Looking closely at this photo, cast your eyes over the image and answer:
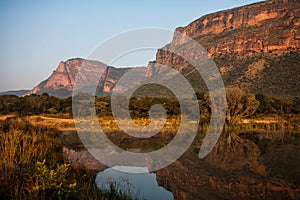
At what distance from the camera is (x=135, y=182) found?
34.4 ft

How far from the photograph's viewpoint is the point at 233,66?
8194 centimetres

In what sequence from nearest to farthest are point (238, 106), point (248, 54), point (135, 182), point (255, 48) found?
point (135, 182)
point (238, 106)
point (248, 54)
point (255, 48)

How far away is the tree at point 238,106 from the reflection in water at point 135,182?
983 inches

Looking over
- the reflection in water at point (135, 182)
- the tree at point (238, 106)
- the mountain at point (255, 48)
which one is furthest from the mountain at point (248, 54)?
the reflection in water at point (135, 182)

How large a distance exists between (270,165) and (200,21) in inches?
5730

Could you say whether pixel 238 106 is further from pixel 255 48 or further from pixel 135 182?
pixel 255 48

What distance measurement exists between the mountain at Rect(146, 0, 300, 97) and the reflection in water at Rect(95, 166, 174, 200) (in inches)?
1987

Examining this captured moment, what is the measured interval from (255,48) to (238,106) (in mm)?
60885

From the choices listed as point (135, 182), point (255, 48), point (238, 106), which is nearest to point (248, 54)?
point (255, 48)

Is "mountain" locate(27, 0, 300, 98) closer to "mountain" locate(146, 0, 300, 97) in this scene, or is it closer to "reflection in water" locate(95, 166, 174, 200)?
"mountain" locate(146, 0, 300, 97)

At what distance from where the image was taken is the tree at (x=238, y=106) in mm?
36406

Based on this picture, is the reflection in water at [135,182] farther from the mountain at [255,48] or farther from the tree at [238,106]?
the mountain at [255,48]

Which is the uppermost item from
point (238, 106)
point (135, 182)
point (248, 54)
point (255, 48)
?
point (255, 48)

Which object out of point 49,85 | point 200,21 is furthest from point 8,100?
point 49,85
